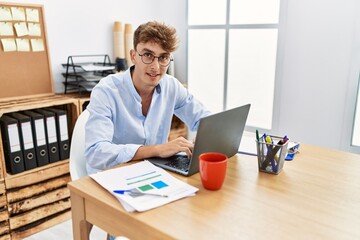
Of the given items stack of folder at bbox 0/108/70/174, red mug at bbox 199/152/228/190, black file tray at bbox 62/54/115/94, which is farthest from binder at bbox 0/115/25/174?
red mug at bbox 199/152/228/190

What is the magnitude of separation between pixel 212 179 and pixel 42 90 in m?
1.81

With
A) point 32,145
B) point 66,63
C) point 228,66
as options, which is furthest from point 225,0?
point 32,145

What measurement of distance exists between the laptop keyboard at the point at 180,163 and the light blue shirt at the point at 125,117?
0.51 feet

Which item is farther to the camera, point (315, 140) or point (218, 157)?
point (315, 140)

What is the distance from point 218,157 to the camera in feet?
3.56

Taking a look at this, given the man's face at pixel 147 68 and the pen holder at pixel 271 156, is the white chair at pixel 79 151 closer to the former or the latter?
the man's face at pixel 147 68

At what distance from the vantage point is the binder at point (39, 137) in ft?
6.93

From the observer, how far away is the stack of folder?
2021mm

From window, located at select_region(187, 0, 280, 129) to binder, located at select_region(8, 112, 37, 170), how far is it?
1.60 m

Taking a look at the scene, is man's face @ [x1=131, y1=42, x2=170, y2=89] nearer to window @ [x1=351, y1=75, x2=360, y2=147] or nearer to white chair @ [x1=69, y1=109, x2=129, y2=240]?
white chair @ [x1=69, y1=109, x2=129, y2=240]

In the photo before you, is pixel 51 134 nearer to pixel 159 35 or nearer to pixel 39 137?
pixel 39 137

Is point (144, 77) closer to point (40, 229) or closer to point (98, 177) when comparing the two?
point (98, 177)

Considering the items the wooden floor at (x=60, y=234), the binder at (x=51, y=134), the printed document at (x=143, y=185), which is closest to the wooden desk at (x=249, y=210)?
the printed document at (x=143, y=185)

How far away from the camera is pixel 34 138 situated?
6.99 ft
